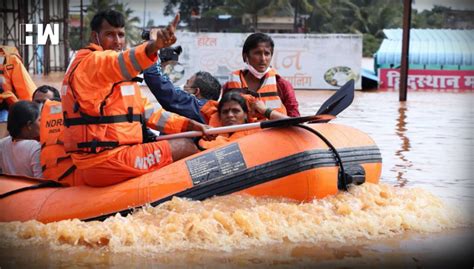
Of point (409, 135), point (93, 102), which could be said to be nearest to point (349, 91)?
point (93, 102)

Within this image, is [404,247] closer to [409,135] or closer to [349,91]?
[349,91]

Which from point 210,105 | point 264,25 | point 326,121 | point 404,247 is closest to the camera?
point 404,247

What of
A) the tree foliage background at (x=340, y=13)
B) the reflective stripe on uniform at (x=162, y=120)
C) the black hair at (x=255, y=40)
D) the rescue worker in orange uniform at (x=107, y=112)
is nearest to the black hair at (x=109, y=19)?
the rescue worker in orange uniform at (x=107, y=112)

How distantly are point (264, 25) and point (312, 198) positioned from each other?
2998 cm

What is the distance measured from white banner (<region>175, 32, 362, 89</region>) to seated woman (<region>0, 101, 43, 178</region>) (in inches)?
600

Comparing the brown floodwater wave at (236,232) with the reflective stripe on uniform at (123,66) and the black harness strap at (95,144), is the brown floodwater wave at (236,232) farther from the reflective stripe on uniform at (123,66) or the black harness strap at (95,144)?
the reflective stripe on uniform at (123,66)

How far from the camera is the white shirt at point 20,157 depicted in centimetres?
555

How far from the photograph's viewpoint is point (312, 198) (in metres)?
4.91

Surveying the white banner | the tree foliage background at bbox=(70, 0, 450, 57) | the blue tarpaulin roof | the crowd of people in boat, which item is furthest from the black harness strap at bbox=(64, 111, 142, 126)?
the tree foliage background at bbox=(70, 0, 450, 57)

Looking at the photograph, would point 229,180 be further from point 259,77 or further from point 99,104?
point 259,77

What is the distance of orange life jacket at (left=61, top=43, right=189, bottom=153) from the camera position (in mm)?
4660

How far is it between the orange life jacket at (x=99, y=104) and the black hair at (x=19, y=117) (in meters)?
0.76

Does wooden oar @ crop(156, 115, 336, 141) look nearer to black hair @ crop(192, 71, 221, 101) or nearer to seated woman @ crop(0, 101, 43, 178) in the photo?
seated woman @ crop(0, 101, 43, 178)

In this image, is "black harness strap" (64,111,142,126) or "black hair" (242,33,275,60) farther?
"black hair" (242,33,275,60)
